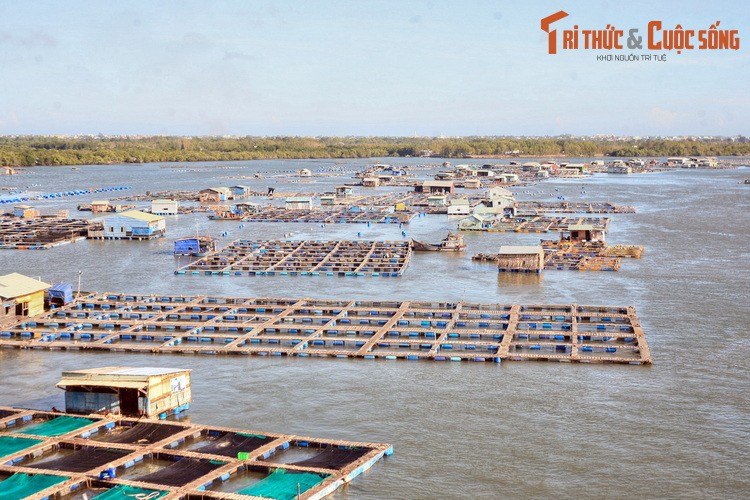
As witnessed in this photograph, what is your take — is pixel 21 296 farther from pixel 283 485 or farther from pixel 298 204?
pixel 298 204

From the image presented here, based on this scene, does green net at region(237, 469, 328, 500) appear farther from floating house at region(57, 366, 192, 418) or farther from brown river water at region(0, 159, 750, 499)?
floating house at region(57, 366, 192, 418)

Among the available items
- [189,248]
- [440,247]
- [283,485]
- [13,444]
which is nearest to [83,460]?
[13,444]

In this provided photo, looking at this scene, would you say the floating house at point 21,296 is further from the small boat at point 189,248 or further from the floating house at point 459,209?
the floating house at point 459,209

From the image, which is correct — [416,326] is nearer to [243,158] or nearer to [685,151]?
[243,158]

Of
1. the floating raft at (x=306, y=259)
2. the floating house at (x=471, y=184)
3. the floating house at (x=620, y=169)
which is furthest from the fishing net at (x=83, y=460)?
the floating house at (x=620, y=169)

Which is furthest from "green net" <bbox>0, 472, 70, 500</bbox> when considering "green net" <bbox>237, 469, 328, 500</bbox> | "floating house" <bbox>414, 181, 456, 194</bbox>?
"floating house" <bbox>414, 181, 456, 194</bbox>
